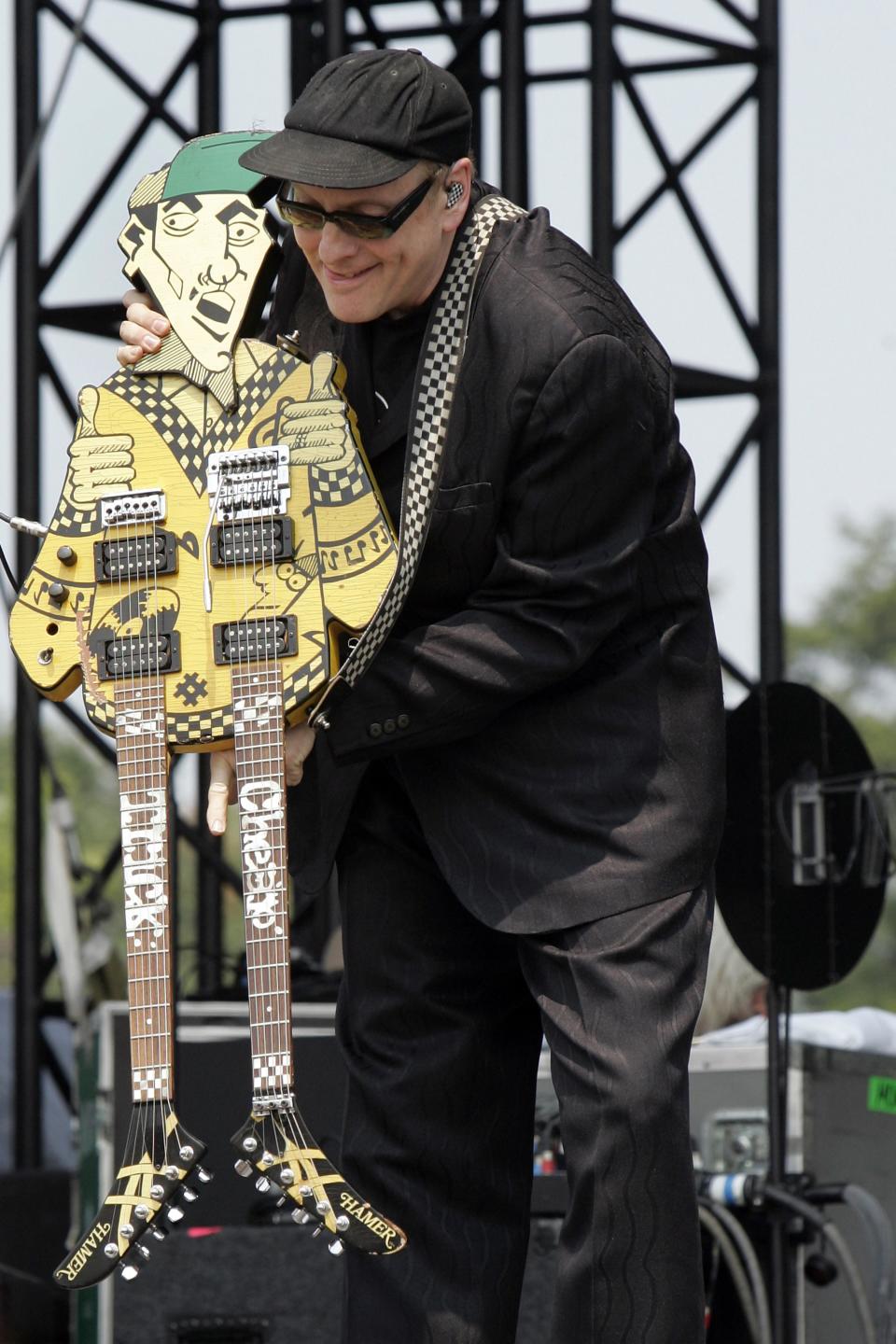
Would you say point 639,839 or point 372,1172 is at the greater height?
point 639,839

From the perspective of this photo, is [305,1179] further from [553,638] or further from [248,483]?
[248,483]

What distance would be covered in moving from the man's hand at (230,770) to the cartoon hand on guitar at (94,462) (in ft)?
0.91

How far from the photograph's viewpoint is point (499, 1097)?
205cm

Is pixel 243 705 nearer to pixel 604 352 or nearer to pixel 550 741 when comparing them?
pixel 550 741

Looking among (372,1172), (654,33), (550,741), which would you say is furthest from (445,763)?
(654,33)

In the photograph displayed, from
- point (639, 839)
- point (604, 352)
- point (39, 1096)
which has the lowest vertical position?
point (39, 1096)

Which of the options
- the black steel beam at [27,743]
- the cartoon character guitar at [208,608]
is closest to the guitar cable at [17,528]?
the cartoon character guitar at [208,608]

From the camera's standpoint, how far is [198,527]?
6.34ft

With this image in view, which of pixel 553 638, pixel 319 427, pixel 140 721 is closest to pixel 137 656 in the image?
pixel 140 721

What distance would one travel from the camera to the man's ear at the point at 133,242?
6.73 ft

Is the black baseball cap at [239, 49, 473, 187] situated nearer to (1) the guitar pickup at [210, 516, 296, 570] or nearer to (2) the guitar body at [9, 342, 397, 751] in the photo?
(2) the guitar body at [9, 342, 397, 751]

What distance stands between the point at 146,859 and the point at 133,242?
2.03 ft

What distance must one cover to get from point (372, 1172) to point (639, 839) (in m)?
0.42

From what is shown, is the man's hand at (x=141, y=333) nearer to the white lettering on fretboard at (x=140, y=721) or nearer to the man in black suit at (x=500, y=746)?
the man in black suit at (x=500, y=746)
